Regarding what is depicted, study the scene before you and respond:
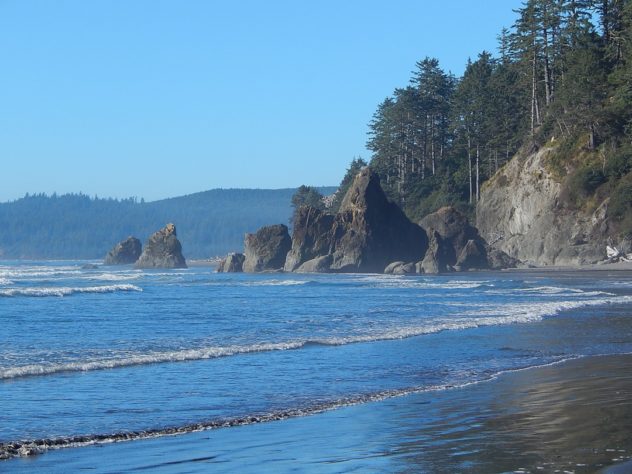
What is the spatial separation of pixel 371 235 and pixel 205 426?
56.1 metres

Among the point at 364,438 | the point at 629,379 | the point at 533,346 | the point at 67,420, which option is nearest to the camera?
the point at 364,438

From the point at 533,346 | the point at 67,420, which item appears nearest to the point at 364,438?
the point at 67,420

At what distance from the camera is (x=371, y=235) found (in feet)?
218

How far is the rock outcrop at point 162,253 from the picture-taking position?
93.5 meters

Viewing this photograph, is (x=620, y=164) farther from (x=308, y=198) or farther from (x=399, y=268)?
(x=308, y=198)

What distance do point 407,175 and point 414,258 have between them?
23.6m

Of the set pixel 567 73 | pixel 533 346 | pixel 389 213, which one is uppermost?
pixel 567 73

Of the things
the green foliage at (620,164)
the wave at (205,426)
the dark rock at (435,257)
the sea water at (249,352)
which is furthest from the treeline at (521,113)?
the wave at (205,426)

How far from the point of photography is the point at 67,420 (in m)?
10.9

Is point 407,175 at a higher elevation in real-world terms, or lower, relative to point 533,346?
higher

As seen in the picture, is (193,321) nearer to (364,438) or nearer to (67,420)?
(67,420)

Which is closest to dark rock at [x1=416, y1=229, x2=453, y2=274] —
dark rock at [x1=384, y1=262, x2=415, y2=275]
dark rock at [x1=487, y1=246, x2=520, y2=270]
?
dark rock at [x1=384, y1=262, x2=415, y2=275]

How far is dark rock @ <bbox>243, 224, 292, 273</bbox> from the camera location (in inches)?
2876

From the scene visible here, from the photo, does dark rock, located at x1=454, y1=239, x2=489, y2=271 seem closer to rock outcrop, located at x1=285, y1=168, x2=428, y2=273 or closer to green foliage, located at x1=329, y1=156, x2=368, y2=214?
rock outcrop, located at x1=285, y1=168, x2=428, y2=273
